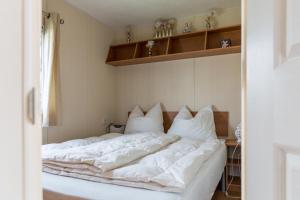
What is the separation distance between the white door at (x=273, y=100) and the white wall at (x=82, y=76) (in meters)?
2.63

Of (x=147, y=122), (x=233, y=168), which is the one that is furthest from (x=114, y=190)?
(x=233, y=168)

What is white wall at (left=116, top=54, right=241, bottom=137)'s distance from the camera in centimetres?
324

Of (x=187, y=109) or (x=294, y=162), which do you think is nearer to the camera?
(x=294, y=162)

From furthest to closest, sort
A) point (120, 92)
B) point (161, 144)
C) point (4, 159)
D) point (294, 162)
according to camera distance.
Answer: point (120, 92)
point (161, 144)
point (294, 162)
point (4, 159)

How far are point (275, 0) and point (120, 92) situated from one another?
3.51 m

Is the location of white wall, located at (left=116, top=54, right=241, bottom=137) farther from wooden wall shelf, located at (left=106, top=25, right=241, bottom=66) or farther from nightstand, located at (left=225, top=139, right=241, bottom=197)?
nightstand, located at (left=225, top=139, right=241, bottom=197)

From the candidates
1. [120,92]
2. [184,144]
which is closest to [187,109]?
[184,144]

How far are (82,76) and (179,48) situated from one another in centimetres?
149

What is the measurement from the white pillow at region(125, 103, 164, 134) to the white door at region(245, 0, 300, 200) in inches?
107

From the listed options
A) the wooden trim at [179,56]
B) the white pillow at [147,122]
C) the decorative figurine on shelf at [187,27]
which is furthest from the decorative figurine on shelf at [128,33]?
the white pillow at [147,122]

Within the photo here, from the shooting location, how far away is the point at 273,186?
64 cm

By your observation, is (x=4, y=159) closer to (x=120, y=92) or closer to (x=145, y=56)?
(x=145, y=56)

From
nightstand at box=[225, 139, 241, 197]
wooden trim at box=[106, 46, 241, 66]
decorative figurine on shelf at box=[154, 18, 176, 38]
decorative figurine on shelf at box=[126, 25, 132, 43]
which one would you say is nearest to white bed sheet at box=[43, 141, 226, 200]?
nightstand at box=[225, 139, 241, 197]

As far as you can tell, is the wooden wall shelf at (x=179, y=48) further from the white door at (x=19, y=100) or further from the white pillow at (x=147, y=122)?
the white door at (x=19, y=100)
